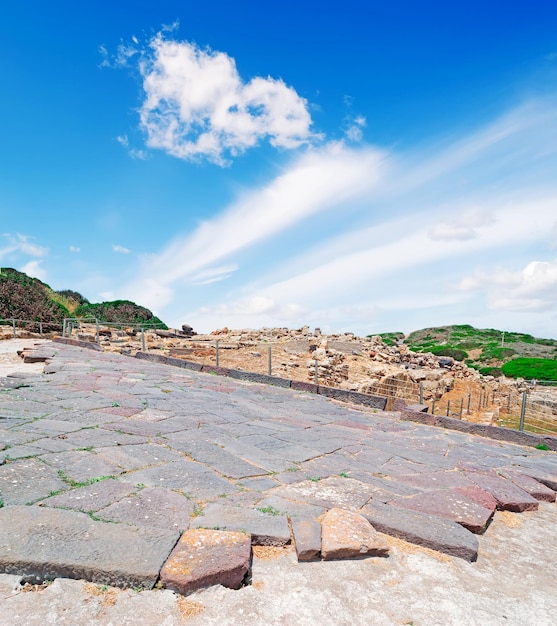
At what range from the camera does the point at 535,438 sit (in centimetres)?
723

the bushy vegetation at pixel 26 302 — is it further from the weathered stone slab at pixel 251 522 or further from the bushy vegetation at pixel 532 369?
the bushy vegetation at pixel 532 369

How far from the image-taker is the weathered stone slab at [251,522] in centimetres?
262

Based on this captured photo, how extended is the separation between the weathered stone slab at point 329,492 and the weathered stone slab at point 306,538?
359 mm

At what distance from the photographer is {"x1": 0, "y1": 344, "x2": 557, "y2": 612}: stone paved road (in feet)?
7.89

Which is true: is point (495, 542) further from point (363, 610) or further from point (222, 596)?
point (222, 596)

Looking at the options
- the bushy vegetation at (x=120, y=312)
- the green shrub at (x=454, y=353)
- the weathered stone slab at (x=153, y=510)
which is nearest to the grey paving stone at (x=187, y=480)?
the weathered stone slab at (x=153, y=510)

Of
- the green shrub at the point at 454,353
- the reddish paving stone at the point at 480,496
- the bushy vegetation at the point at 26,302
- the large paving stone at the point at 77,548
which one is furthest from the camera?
the green shrub at the point at 454,353

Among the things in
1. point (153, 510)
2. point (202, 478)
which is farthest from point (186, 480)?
point (153, 510)

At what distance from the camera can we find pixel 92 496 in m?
2.92

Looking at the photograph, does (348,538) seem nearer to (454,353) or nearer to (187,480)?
(187,480)

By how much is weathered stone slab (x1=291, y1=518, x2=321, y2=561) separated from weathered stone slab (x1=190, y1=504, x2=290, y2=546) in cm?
6

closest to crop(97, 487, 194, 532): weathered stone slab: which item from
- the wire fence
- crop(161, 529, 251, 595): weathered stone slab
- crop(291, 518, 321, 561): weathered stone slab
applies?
crop(161, 529, 251, 595): weathered stone slab

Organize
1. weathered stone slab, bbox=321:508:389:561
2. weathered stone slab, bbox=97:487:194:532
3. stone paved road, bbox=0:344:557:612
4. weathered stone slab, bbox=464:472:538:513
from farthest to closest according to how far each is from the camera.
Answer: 1. weathered stone slab, bbox=464:472:538:513
2. weathered stone slab, bbox=97:487:194:532
3. weathered stone slab, bbox=321:508:389:561
4. stone paved road, bbox=0:344:557:612

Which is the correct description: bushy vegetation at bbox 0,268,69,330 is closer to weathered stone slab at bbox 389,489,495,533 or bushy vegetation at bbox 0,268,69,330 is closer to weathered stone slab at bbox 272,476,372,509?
weathered stone slab at bbox 272,476,372,509
